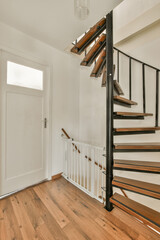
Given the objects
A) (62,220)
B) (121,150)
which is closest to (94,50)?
(121,150)

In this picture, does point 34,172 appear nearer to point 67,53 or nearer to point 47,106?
point 47,106

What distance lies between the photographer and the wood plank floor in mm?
1258

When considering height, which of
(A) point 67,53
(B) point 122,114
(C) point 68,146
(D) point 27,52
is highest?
(A) point 67,53

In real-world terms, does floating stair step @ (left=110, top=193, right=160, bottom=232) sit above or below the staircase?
below

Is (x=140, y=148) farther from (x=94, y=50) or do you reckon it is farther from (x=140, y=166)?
(x=94, y=50)

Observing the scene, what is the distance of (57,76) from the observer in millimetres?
2508

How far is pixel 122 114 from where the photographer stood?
59.2 inches

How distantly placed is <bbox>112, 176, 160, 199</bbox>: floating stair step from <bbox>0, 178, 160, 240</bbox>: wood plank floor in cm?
46

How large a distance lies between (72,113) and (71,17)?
1730 mm

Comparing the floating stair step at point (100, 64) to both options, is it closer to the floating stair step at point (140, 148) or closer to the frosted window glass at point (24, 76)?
the frosted window glass at point (24, 76)

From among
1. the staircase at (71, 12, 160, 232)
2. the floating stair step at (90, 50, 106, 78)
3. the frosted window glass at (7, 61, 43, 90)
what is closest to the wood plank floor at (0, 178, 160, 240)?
the staircase at (71, 12, 160, 232)

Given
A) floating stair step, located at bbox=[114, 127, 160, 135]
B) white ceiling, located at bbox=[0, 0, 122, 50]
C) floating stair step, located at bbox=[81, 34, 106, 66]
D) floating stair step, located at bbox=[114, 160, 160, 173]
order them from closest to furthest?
1. floating stair step, located at bbox=[114, 160, 160, 173]
2. floating stair step, located at bbox=[114, 127, 160, 135]
3. white ceiling, located at bbox=[0, 0, 122, 50]
4. floating stair step, located at bbox=[81, 34, 106, 66]

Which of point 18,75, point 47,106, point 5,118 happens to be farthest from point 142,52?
point 5,118

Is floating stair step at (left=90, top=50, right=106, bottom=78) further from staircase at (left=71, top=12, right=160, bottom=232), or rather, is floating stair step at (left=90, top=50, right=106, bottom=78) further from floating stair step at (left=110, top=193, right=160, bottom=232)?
floating stair step at (left=110, top=193, right=160, bottom=232)
